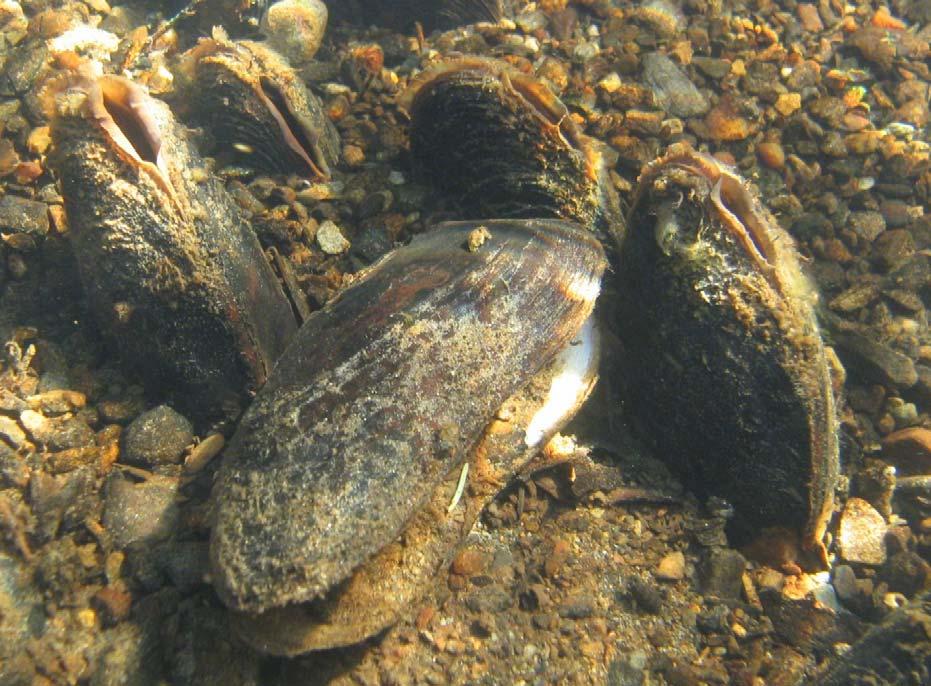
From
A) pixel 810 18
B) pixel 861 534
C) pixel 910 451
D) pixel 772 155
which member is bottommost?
pixel 861 534

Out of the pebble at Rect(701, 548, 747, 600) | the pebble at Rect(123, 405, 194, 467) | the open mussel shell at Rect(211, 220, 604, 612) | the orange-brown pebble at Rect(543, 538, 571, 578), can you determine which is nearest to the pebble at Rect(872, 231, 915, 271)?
the pebble at Rect(701, 548, 747, 600)

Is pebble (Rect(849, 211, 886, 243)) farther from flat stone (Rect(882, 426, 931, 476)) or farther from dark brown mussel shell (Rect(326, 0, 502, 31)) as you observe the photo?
dark brown mussel shell (Rect(326, 0, 502, 31))

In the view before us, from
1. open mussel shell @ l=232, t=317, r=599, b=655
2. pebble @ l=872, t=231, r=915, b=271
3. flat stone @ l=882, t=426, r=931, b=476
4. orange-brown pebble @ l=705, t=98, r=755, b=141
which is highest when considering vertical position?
orange-brown pebble @ l=705, t=98, r=755, b=141

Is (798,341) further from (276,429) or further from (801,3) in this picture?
(801,3)

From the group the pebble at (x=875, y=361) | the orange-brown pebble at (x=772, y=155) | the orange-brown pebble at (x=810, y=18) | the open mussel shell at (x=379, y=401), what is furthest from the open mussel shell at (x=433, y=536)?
the orange-brown pebble at (x=810, y=18)

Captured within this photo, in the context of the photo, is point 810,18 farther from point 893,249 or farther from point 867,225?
point 893,249

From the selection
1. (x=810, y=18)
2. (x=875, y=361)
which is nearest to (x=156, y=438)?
(x=875, y=361)

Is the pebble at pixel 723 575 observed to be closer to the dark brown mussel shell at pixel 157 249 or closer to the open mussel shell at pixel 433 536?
the open mussel shell at pixel 433 536
